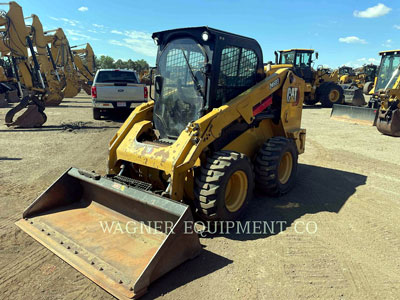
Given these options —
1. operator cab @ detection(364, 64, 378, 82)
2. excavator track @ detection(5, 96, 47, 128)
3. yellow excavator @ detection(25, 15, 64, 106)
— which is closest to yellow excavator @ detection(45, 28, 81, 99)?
yellow excavator @ detection(25, 15, 64, 106)

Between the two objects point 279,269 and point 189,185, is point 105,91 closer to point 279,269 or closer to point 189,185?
point 189,185

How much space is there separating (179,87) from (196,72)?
37 cm

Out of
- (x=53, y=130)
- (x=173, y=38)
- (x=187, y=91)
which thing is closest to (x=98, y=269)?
(x=187, y=91)

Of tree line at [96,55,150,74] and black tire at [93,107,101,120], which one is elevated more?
tree line at [96,55,150,74]

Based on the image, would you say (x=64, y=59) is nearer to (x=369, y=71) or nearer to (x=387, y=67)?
(x=387, y=67)

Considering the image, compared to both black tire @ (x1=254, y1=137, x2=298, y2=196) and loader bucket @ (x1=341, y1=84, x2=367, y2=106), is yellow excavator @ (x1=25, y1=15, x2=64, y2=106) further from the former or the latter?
loader bucket @ (x1=341, y1=84, x2=367, y2=106)

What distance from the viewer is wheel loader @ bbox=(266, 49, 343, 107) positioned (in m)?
17.3

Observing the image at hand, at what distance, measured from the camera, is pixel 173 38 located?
4402 millimetres

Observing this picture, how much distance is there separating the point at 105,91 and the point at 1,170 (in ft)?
17.2

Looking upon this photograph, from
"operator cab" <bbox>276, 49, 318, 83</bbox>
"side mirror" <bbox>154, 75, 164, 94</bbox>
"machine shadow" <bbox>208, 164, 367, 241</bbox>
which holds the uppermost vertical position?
"operator cab" <bbox>276, 49, 318, 83</bbox>

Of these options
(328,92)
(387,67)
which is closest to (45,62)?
(328,92)

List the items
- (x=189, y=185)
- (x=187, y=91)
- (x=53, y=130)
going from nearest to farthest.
→ (x=189, y=185) < (x=187, y=91) < (x=53, y=130)

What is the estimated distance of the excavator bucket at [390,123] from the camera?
9941mm

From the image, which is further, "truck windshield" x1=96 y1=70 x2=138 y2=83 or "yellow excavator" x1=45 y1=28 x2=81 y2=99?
"yellow excavator" x1=45 y1=28 x2=81 y2=99
